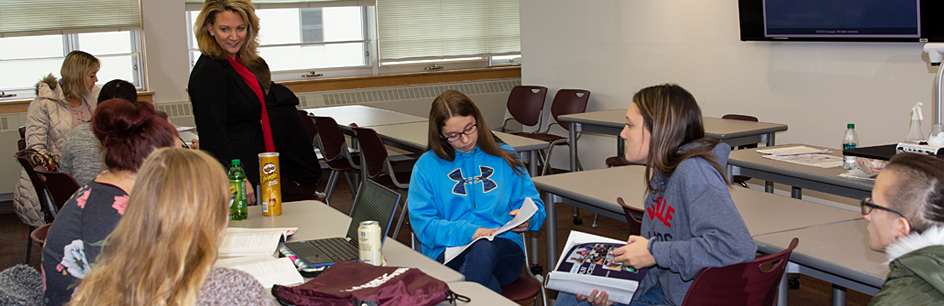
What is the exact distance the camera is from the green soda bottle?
242cm

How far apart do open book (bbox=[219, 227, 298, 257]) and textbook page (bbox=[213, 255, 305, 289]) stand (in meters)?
0.05

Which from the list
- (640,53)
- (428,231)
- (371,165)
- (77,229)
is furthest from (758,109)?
(77,229)

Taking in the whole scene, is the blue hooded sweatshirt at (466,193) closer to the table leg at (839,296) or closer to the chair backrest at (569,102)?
the table leg at (839,296)

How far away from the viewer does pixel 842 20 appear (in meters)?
4.35

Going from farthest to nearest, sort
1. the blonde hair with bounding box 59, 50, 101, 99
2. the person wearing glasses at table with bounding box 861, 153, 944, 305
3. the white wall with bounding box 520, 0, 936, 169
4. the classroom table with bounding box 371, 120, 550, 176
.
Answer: the blonde hair with bounding box 59, 50, 101, 99, the white wall with bounding box 520, 0, 936, 169, the classroom table with bounding box 371, 120, 550, 176, the person wearing glasses at table with bounding box 861, 153, 944, 305

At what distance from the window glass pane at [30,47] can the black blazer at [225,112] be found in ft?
13.2

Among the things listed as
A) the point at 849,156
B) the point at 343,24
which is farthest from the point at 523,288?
the point at 343,24

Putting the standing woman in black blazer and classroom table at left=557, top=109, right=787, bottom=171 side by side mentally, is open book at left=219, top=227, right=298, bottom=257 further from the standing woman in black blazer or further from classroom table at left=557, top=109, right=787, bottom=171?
classroom table at left=557, top=109, right=787, bottom=171

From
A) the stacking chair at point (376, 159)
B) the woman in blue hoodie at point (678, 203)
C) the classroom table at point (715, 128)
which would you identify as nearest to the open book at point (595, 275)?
the woman in blue hoodie at point (678, 203)

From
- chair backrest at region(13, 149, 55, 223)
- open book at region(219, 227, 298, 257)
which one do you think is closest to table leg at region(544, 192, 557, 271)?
open book at region(219, 227, 298, 257)

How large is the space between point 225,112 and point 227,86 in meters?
0.10

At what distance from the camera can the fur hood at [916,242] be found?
1392mm

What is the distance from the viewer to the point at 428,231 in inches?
97.6

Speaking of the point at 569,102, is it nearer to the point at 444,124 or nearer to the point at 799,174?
the point at 799,174
